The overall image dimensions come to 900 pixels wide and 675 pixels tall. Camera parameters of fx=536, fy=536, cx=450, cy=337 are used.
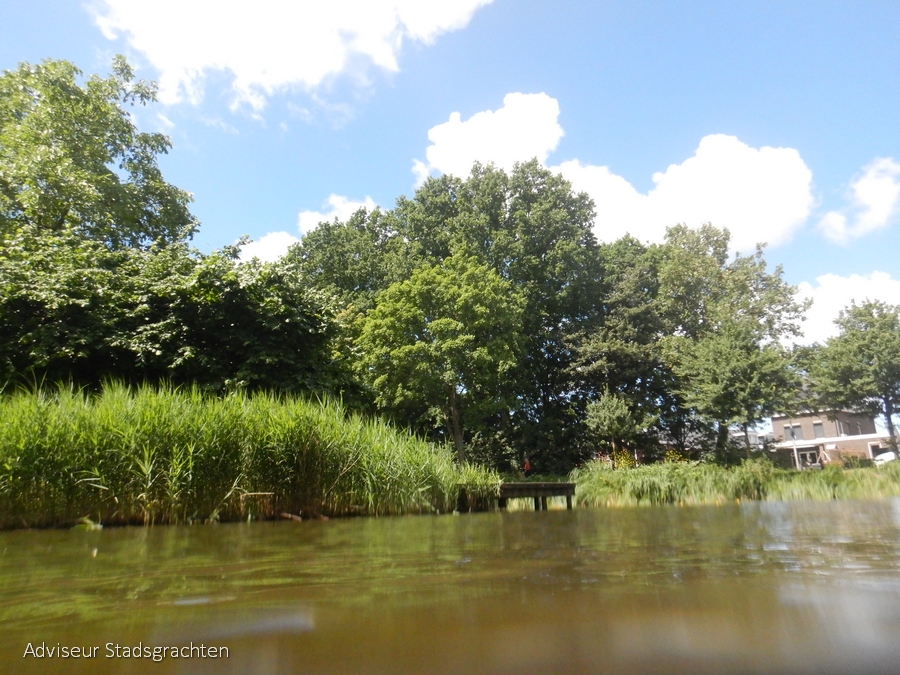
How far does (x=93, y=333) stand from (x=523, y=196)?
23.7 m

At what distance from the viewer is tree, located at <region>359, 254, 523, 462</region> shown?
20.7 m

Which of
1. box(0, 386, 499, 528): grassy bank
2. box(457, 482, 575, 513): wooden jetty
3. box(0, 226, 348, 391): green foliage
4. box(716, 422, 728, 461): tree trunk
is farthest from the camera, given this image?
box(716, 422, 728, 461): tree trunk

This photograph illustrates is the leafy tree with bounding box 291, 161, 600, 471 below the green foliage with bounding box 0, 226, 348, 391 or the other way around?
the other way around

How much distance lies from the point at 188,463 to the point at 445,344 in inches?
587

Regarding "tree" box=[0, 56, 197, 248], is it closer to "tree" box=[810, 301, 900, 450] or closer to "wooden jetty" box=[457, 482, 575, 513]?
"wooden jetty" box=[457, 482, 575, 513]

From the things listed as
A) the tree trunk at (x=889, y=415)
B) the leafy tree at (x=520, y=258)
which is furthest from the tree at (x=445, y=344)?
the tree trunk at (x=889, y=415)

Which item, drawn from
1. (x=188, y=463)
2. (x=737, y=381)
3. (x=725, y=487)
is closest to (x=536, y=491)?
(x=725, y=487)

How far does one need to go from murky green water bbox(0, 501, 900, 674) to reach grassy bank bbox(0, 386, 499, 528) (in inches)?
107

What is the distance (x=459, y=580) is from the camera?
203 centimetres

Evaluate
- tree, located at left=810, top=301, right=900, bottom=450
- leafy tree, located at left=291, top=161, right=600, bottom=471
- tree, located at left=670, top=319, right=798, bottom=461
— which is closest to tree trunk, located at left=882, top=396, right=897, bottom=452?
tree, located at left=810, top=301, right=900, bottom=450

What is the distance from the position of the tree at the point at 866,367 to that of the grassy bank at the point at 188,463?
29.5 m

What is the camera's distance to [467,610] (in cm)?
157

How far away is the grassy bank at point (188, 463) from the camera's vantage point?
5.25 m

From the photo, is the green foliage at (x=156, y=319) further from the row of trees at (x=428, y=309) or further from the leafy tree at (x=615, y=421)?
the leafy tree at (x=615, y=421)
